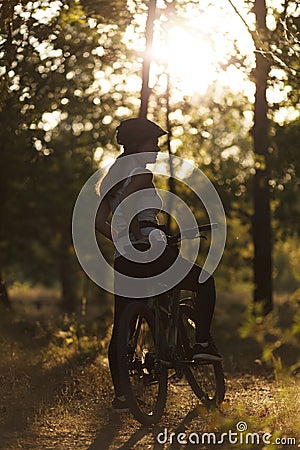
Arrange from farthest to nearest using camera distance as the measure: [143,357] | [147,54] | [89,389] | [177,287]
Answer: [147,54] < [89,389] < [177,287] < [143,357]

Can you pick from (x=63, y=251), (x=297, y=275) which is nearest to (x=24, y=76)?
(x=297, y=275)

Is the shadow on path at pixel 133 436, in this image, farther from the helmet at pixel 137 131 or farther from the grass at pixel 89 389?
the helmet at pixel 137 131

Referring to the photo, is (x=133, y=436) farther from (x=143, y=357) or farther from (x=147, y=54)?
(x=147, y=54)

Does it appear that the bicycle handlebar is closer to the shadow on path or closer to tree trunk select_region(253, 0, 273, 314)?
the shadow on path

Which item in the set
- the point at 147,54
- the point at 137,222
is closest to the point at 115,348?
the point at 137,222

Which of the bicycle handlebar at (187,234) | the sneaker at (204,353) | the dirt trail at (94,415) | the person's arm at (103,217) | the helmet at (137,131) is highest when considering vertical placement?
the helmet at (137,131)

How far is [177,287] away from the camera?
7.58m

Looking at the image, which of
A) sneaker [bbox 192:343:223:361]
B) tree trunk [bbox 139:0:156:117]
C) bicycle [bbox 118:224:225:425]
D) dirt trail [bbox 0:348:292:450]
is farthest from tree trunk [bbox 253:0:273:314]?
sneaker [bbox 192:343:223:361]

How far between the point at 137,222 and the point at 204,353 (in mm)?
1251

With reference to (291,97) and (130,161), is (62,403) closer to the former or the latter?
(130,161)

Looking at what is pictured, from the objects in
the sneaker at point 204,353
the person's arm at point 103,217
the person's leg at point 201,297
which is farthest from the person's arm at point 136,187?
the sneaker at point 204,353

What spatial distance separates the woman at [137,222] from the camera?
7.31 meters

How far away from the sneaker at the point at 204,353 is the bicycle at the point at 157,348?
0.08 metres

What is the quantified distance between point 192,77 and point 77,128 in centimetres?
1157
